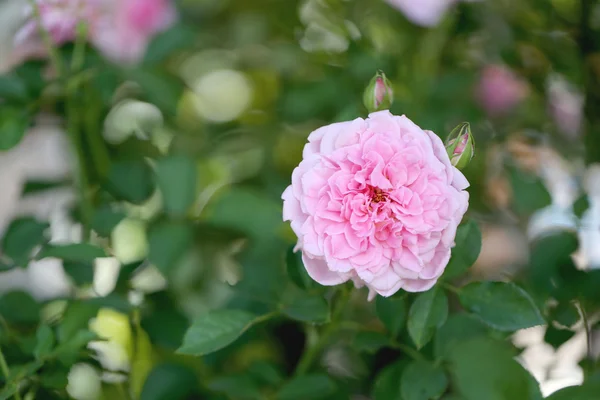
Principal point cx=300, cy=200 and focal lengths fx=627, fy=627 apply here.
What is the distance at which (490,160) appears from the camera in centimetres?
99

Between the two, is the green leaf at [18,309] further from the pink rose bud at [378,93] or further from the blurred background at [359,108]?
the pink rose bud at [378,93]

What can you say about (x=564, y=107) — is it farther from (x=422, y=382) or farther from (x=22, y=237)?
(x=22, y=237)

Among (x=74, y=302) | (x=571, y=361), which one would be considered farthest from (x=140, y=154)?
(x=571, y=361)

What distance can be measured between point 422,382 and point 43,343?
326mm

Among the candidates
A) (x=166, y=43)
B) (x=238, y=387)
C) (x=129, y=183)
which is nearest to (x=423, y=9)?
(x=166, y=43)

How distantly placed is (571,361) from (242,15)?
37.8 inches

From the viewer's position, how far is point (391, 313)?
1.87 feet

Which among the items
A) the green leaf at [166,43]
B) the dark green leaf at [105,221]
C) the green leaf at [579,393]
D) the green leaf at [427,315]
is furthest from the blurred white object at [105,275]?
the green leaf at [579,393]

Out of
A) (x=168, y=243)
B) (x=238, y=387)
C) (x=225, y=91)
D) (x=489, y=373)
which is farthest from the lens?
(x=225, y=91)

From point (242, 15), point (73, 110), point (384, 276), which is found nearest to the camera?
point (384, 276)

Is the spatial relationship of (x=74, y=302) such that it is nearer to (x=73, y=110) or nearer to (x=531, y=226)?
(x=73, y=110)

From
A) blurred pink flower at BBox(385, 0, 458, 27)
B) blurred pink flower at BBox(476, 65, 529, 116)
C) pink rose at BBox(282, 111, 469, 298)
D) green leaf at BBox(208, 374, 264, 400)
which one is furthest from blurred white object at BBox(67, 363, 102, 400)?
blurred pink flower at BBox(476, 65, 529, 116)

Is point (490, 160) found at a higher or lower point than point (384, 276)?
lower

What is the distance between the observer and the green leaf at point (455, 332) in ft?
1.87
